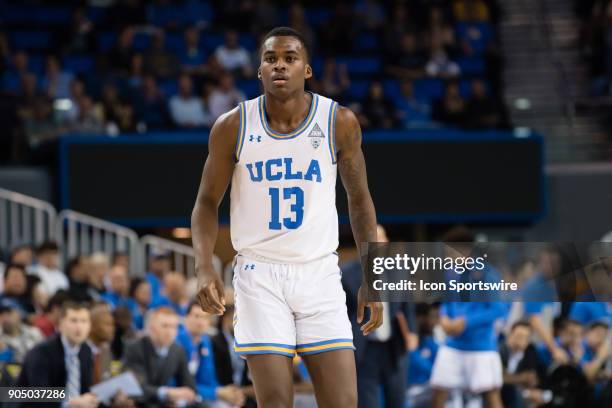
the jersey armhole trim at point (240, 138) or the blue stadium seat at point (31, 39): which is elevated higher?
the blue stadium seat at point (31, 39)

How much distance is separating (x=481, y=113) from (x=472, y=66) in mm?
1961

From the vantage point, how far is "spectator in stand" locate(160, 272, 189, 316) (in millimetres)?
11344

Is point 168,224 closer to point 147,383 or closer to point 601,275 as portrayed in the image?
point 147,383

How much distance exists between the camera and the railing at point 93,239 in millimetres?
12781

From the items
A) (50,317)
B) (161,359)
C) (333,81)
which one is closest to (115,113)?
(333,81)

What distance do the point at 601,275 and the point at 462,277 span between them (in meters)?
0.76

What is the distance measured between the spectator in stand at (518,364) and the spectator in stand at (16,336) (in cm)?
386

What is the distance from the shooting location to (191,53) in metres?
16.2

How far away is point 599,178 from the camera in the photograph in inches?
620

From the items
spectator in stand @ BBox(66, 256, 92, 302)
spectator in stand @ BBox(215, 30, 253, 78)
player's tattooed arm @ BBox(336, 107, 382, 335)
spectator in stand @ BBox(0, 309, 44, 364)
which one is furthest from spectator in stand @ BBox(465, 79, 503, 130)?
player's tattooed arm @ BBox(336, 107, 382, 335)

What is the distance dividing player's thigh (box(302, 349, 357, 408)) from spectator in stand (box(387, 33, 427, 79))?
11.6m

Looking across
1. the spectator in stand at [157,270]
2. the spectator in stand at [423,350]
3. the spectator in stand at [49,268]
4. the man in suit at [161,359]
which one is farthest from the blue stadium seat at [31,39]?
the man in suit at [161,359]

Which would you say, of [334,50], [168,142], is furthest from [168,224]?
[334,50]

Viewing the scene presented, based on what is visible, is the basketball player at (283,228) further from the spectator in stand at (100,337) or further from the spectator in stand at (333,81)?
the spectator in stand at (333,81)
